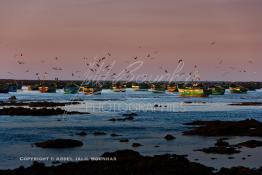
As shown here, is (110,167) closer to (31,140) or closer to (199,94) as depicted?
(31,140)

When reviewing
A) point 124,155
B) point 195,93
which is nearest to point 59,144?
point 124,155

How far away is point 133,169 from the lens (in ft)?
102

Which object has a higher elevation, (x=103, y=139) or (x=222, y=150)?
(x=222, y=150)

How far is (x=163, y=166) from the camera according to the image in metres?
31.6

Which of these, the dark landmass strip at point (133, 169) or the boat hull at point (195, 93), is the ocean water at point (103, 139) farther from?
the boat hull at point (195, 93)

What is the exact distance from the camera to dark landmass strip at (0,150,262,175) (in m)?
29.8

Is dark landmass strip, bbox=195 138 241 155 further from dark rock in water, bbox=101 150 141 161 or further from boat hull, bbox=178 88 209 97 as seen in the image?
boat hull, bbox=178 88 209 97

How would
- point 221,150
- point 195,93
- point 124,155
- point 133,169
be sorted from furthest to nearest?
1. point 195,93
2. point 221,150
3. point 124,155
4. point 133,169

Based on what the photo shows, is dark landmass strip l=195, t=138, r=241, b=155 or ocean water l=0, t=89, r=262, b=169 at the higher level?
dark landmass strip l=195, t=138, r=241, b=155

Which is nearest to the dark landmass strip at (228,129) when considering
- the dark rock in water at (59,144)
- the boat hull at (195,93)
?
the dark rock in water at (59,144)

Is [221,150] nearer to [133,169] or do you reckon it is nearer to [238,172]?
[238,172]

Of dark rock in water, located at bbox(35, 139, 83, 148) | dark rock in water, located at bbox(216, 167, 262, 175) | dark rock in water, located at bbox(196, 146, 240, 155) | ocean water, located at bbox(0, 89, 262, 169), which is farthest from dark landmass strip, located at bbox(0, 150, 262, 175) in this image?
dark rock in water, located at bbox(35, 139, 83, 148)

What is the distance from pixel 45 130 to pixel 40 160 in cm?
2245

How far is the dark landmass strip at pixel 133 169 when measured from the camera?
29844 mm
